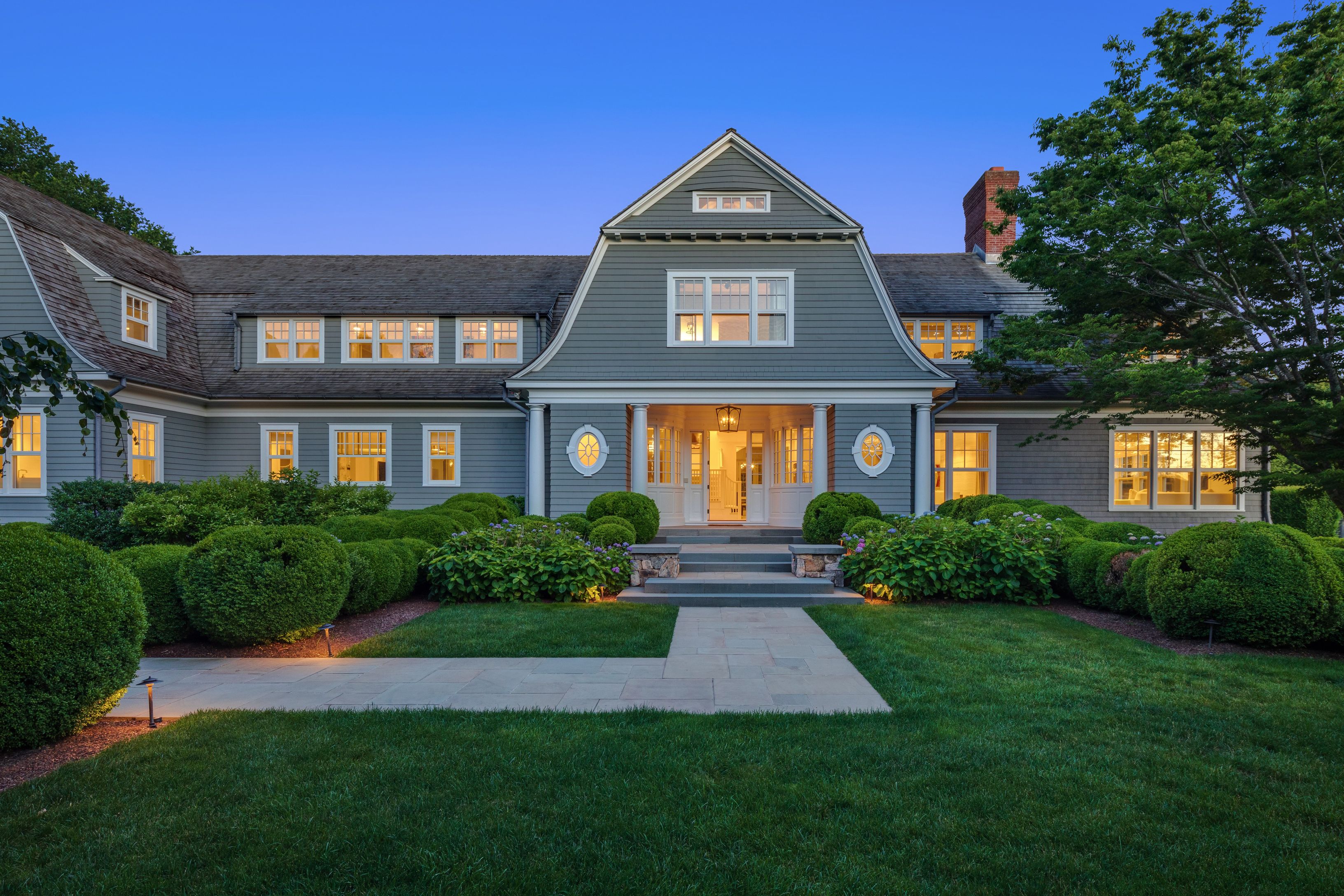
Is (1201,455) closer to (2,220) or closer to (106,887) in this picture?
(106,887)

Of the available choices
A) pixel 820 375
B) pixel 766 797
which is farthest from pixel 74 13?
pixel 766 797

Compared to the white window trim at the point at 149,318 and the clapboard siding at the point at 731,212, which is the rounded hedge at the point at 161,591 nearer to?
the clapboard siding at the point at 731,212

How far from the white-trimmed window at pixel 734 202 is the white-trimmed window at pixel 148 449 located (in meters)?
11.7

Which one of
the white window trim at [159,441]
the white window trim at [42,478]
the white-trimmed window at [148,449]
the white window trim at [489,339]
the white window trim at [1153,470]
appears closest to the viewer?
the white window trim at [42,478]

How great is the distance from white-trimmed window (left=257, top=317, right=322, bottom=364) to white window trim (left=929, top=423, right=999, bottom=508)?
14.4m

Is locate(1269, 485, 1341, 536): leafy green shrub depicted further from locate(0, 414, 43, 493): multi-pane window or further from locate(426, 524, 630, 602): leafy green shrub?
locate(0, 414, 43, 493): multi-pane window

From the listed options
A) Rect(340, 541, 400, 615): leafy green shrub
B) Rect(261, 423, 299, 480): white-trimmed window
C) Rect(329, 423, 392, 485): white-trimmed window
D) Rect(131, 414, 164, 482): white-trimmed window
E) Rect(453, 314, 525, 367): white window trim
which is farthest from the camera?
Rect(453, 314, 525, 367): white window trim

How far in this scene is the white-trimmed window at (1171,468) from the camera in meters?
15.0

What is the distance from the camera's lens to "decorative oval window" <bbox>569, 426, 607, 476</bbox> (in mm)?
13031

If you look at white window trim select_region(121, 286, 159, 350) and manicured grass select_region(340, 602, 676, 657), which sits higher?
white window trim select_region(121, 286, 159, 350)

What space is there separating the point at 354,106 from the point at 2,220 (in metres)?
18.9

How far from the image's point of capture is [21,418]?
1270 centimetres

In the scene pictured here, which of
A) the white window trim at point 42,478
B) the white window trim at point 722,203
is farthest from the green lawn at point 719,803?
the white window trim at point 42,478

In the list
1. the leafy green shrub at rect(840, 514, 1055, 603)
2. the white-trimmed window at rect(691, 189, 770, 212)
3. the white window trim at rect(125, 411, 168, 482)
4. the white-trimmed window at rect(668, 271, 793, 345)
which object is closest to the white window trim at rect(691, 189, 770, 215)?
the white-trimmed window at rect(691, 189, 770, 212)
